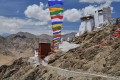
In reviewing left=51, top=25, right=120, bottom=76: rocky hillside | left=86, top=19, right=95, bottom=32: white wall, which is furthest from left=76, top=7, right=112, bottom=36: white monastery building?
left=51, top=25, right=120, bottom=76: rocky hillside

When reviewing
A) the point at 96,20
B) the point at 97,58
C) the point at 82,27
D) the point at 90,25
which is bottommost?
the point at 97,58

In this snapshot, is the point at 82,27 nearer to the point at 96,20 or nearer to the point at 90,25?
the point at 90,25

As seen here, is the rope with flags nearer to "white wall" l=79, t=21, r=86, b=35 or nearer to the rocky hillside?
the rocky hillside

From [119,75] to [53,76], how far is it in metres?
11.0

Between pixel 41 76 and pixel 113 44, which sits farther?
pixel 41 76

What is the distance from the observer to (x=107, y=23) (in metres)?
54.5

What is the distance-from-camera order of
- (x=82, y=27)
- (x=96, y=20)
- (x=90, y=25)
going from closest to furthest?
(x=96, y=20)
(x=90, y=25)
(x=82, y=27)

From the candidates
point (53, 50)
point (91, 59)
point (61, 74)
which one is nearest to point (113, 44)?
point (91, 59)

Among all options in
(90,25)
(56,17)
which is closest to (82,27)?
(90,25)

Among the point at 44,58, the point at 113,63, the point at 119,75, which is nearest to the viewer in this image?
the point at 119,75

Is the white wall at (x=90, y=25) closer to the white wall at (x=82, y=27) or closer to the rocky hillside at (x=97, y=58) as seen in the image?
the white wall at (x=82, y=27)

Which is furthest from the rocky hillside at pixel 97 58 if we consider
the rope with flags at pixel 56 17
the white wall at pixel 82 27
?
the white wall at pixel 82 27

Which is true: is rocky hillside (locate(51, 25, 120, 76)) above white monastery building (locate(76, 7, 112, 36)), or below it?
below

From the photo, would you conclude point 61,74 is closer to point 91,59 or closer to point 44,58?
point 91,59
